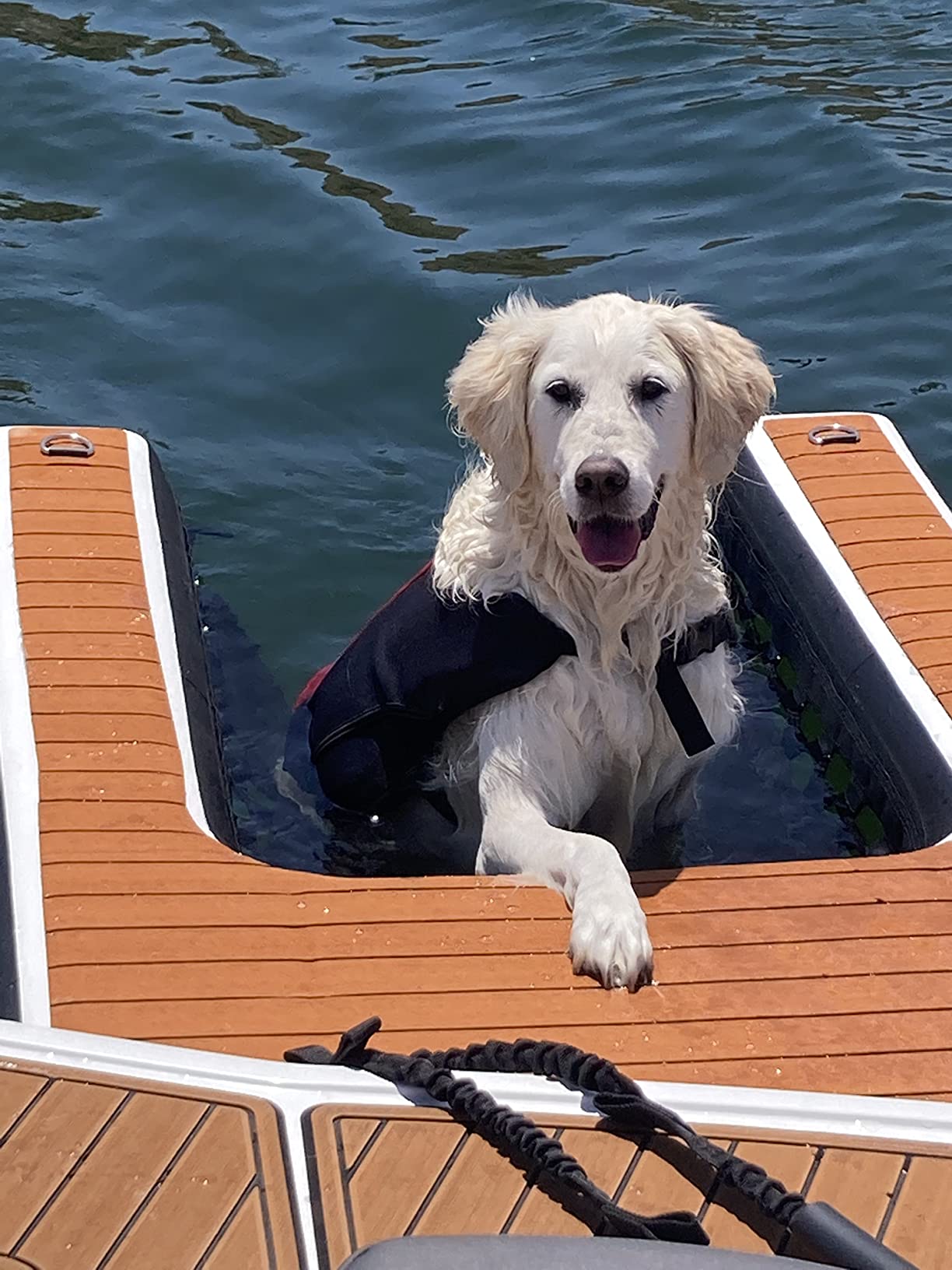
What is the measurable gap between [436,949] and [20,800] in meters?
1.05

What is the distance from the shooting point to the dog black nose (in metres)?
3.50

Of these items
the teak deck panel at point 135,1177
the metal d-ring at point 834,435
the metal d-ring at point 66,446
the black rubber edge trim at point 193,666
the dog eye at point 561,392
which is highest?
the dog eye at point 561,392

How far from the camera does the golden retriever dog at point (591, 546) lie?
11.9ft

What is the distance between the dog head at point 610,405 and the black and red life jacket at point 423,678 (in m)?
0.33

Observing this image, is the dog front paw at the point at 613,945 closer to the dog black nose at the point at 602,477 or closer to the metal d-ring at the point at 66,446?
the dog black nose at the point at 602,477

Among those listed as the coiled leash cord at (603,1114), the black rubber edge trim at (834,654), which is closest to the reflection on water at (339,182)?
the black rubber edge trim at (834,654)

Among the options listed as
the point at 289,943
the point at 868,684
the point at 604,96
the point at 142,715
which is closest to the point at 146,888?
the point at 289,943

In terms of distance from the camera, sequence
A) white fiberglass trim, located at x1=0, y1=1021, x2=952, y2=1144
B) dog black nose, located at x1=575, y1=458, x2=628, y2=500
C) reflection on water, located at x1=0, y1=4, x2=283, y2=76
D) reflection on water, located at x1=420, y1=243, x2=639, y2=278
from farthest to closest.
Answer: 1. reflection on water, located at x1=0, y1=4, x2=283, y2=76
2. reflection on water, located at x1=420, y1=243, x2=639, y2=278
3. dog black nose, located at x1=575, y1=458, x2=628, y2=500
4. white fiberglass trim, located at x1=0, y1=1021, x2=952, y2=1144

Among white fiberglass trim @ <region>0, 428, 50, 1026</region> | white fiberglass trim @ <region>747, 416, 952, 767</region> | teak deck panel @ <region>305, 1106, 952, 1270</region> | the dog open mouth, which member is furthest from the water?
teak deck panel @ <region>305, 1106, 952, 1270</region>

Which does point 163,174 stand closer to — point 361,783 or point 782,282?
point 782,282

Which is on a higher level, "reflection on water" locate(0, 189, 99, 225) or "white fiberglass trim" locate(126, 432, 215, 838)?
"white fiberglass trim" locate(126, 432, 215, 838)

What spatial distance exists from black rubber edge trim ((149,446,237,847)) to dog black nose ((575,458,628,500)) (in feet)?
3.83

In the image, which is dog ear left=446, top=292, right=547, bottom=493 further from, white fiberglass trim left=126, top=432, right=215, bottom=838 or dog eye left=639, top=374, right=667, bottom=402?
white fiberglass trim left=126, top=432, right=215, bottom=838

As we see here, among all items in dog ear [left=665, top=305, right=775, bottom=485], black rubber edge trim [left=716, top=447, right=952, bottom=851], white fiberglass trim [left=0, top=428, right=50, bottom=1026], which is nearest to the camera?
white fiberglass trim [left=0, top=428, right=50, bottom=1026]
